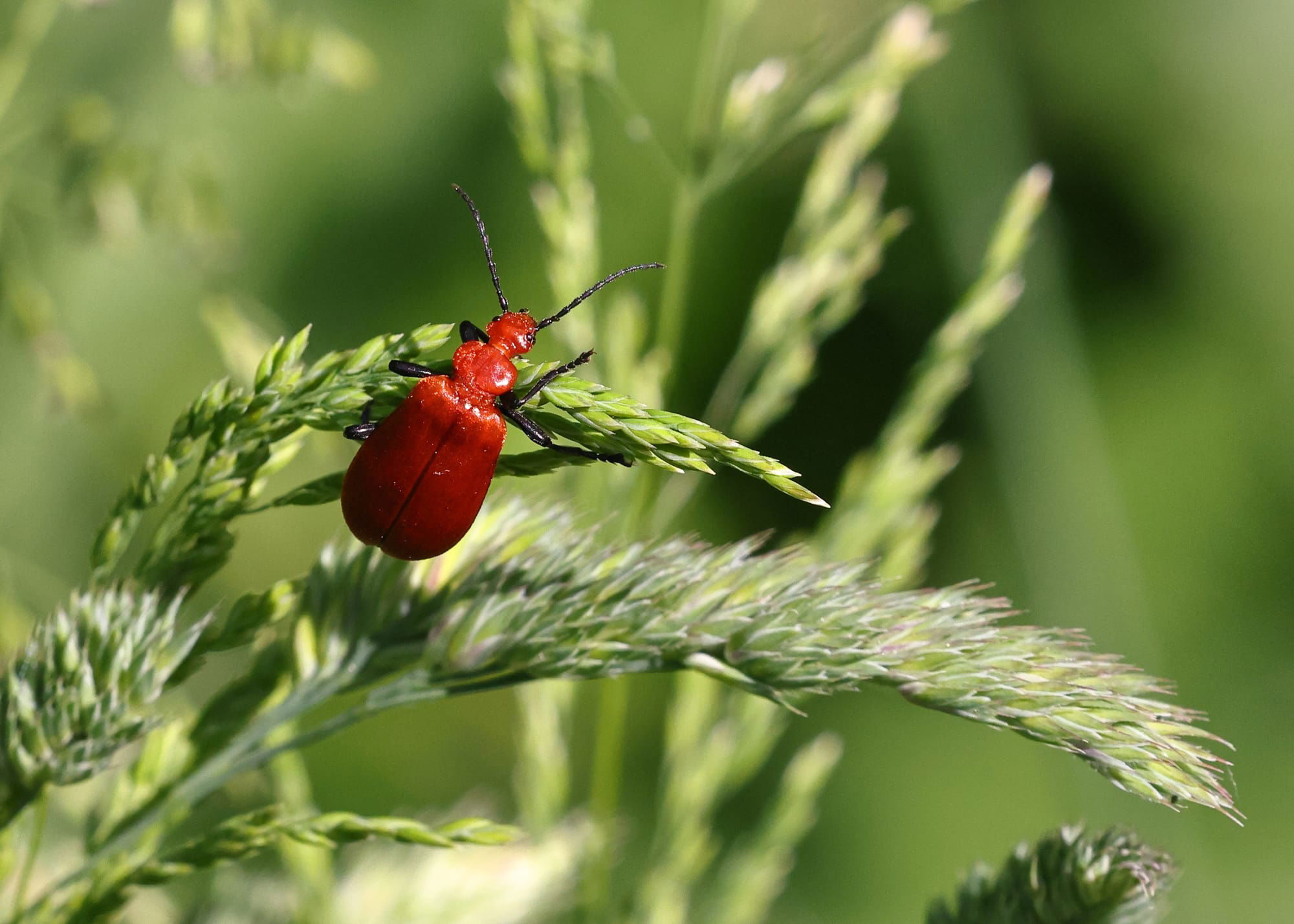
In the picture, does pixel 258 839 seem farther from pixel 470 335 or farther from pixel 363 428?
pixel 470 335

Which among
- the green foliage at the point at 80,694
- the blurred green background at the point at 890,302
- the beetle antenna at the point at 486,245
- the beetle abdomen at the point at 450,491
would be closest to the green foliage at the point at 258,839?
the green foliage at the point at 80,694

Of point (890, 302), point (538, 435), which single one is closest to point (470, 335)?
point (538, 435)

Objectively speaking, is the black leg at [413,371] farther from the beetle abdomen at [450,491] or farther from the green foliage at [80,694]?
the green foliage at [80,694]

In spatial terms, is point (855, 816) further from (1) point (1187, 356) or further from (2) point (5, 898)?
(2) point (5, 898)

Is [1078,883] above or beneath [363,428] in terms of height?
beneath

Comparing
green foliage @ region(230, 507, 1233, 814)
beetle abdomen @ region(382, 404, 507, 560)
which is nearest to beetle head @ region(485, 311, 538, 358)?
beetle abdomen @ region(382, 404, 507, 560)

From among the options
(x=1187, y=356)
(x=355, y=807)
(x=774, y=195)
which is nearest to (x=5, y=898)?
(x=355, y=807)

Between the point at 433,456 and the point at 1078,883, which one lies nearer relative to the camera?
the point at 1078,883
